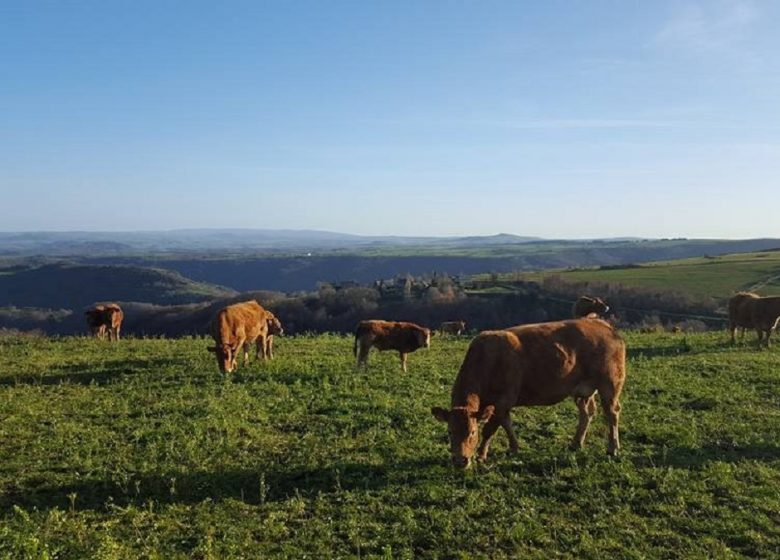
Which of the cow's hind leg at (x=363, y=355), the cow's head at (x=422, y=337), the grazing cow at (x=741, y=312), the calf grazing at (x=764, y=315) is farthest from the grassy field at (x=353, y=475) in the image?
the grazing cow at (x=741, y=312)

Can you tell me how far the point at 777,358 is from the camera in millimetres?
21516

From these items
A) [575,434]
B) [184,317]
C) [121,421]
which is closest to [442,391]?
[575,434]

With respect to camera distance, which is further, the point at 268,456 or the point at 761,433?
the point at 761,433

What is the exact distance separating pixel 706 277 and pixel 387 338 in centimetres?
7515

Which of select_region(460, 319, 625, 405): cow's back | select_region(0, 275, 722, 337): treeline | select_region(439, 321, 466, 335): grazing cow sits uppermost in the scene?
select_region(460, 319, 625, 405): cow's back

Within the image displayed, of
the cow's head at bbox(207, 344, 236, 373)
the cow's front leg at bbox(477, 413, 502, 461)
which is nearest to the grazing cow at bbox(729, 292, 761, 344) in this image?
the cow's front leg at bbox(477, 413, 502, 461)

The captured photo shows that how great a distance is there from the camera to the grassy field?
849 centimetres

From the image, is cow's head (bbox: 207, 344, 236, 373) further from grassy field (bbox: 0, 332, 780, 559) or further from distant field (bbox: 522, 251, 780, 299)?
distant field (bbox: 522, 251, 780, 299)

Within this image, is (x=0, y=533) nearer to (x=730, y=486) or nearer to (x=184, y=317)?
(x=730, y=486)

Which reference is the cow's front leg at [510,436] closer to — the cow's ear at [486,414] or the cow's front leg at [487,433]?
the cow's front leg at [487,433]

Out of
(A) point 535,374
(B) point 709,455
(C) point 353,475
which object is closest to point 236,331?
(C) point 353,475

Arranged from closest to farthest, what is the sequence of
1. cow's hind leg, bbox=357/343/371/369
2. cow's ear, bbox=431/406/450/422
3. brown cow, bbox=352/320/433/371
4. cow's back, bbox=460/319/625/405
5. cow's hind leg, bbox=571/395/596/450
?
cow's ear, bbox=431/406/450/422 → cow's back, bbox=460/319/625/405 → cow's hind leg, bbox=571/395/596/450 → cow's hind leg, bbox=357/343/371/369 → brown cow, bbox=352/320/433/371

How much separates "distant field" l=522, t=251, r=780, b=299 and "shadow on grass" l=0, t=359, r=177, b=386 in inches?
2491

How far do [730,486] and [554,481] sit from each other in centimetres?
270
